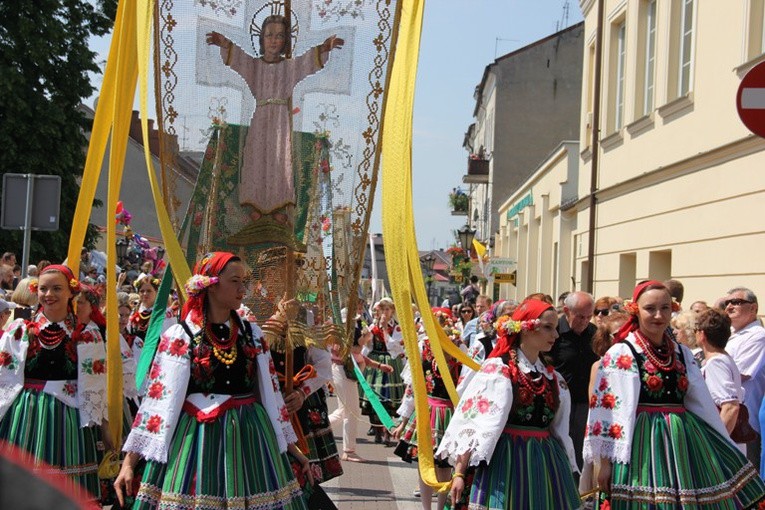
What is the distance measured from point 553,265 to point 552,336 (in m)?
23.2

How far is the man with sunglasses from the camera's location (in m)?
7.05

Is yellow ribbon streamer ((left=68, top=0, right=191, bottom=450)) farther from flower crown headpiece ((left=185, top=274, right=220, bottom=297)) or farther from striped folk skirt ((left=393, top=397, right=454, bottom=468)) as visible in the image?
striped folk skirt ((left=393, top=397, right=454, bottom=468))

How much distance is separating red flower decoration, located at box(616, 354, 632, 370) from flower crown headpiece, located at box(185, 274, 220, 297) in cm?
209

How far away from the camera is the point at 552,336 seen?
17.4 ft

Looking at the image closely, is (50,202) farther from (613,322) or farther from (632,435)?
(632,435)

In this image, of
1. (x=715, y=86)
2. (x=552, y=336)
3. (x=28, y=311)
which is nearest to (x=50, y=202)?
(x=28, y=311)

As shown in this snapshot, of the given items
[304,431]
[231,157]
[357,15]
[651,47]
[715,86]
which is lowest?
[304,431]

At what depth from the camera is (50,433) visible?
5785 mm

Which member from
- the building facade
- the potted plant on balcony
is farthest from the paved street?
the potted plant on balcony

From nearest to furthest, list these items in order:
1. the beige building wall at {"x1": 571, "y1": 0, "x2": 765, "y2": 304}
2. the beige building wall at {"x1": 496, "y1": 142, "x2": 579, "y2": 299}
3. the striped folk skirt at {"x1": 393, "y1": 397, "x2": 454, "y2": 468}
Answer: the striped folk skirt at {"x1": 393, "y1": 397, "x2": 454, "y2": 468}, the beige building wall at {"x1": 571, "y1": 0, "x2": 765, "y2": 304}, the beige building wall at {"x1": 496, "y1": 142, "x2": 579, "y2": 299}

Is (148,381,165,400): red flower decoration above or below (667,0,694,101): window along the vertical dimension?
below

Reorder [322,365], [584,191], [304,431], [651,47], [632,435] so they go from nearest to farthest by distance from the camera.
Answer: [632,435]
[322,365]
[304,431]
[651,47]
[584,191]

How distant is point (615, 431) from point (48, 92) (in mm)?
23119

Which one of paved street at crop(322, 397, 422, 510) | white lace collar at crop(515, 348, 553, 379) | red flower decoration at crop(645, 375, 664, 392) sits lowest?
paved street at crop(322, 397, 422, 510)
